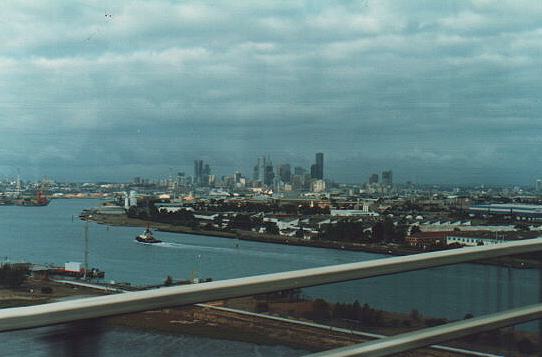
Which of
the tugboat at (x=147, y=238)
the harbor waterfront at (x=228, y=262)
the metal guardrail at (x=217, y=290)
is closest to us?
the metal guardrail at (x=217, y=290)

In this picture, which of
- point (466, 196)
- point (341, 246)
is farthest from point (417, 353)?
point (466, 196)

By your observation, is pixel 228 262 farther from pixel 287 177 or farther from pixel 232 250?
pixel 287 177

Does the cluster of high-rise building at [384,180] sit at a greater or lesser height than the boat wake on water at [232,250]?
greater

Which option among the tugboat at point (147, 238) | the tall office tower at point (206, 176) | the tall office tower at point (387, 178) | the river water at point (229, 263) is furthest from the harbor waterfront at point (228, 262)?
the tall office tower at point (387, 178)

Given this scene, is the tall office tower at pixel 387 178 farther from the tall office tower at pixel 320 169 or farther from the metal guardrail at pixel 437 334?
the metal guardrail at pixel 437 334

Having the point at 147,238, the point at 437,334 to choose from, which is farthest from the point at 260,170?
the point at 437,334

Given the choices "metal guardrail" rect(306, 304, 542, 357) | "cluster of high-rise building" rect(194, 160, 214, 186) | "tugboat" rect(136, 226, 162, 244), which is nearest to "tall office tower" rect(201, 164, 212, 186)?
"cluster of high-rise building" rect(194, 160, 214, 186)
